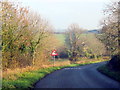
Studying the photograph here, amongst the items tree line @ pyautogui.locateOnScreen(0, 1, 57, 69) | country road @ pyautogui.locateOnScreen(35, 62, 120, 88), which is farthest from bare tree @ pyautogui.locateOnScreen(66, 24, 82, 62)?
country road @ pyautogui.locateOnScreen(35, 62, 120, 88)

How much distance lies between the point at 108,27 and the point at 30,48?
11950 millimetres

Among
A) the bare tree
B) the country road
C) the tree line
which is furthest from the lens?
the bare tree

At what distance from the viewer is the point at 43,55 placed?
3559cm

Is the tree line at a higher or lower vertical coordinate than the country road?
higher

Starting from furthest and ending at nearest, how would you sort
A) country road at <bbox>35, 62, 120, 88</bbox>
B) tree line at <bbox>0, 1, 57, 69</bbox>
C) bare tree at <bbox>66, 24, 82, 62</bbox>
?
bare tree at <bbox>66, 24, 82, 62</bbox> → tree line at <bbox>0, 1, 57, 69</bbox> → country road at <bbox>35, 62, 120, 88</bbox>

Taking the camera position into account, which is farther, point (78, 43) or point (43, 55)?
point (78, 43)

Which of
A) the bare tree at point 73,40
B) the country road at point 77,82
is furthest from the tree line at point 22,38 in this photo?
the bare tree at point 73,40

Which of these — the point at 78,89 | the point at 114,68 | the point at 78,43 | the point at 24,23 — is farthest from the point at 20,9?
the point at 78,43

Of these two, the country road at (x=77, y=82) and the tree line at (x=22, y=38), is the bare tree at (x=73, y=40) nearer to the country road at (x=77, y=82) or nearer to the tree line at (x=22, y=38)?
the tree line at (x=22, y=38)

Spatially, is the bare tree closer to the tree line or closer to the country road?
the tree line

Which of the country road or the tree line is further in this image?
the tree line

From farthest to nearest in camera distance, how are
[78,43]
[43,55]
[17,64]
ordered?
[78,43], [43,55], [17,64]

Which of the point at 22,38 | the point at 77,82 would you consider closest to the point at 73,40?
the point at 22,38

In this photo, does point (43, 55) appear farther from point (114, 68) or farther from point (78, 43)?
point (78, 43)
